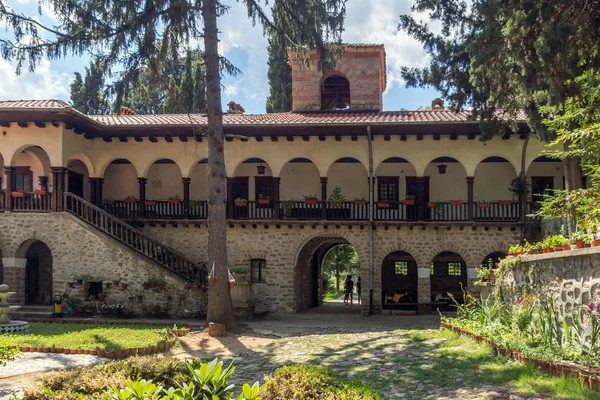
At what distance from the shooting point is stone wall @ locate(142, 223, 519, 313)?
59.6 feet

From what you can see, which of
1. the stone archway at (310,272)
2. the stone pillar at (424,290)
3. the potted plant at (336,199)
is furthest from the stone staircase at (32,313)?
the stone pillar at (424,290)

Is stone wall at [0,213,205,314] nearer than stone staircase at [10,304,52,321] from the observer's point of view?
No

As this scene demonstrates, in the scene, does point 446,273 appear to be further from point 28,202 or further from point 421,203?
point 28,202

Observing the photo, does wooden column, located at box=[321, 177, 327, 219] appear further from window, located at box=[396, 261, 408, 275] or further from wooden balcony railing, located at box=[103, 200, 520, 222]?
window, located at box=[396, 261, 408, 275]

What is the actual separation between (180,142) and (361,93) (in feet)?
24.7

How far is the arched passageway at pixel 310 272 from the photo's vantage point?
19.6m

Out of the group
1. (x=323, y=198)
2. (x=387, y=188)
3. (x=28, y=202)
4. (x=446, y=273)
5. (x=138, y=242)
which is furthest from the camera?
(x=446, y=273)

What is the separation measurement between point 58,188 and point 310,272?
9986 mm

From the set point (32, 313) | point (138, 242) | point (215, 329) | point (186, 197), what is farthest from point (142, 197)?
point (215, 329)

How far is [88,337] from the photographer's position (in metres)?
11.5

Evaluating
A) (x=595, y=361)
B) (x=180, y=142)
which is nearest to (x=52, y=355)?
(x=595, y=361)

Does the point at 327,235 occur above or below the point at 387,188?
below

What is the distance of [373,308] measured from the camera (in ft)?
60.4

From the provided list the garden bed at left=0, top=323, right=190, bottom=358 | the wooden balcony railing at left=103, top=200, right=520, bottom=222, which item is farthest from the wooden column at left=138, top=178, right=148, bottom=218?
the garden bed at left=0, top=323, right=190, bottom=358
